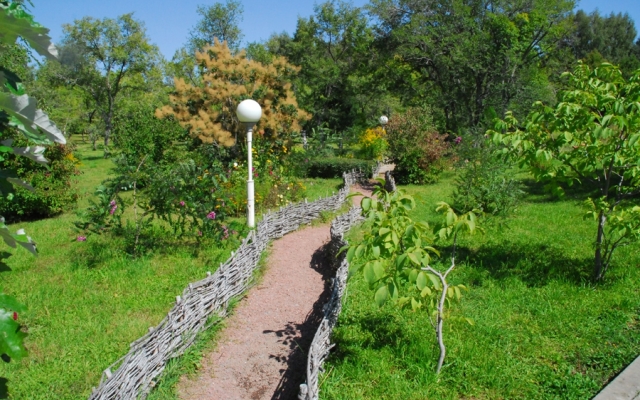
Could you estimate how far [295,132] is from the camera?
53.2ft

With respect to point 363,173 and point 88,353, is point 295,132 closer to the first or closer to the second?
point 363,173

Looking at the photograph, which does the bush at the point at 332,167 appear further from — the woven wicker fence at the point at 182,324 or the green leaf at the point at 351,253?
the green leaf at the point at 351,253

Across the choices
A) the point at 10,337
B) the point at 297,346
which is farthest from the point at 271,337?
the point at 10,337

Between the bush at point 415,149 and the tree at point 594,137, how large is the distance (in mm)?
9576

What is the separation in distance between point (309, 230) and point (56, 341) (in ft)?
19.0

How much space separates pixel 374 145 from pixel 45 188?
45.2ft

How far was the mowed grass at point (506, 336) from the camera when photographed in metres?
4.20

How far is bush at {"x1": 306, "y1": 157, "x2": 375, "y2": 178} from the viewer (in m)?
17.7

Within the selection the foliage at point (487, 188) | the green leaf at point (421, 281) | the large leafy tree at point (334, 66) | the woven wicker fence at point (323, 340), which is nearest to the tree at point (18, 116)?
the woven wicker fence at point (323, 340)

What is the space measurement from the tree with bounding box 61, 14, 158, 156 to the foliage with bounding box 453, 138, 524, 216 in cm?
2511

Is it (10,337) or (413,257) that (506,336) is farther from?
(10,337)

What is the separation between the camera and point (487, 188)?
398 inches

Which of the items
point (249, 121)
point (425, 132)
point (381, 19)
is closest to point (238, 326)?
point (249, 121)

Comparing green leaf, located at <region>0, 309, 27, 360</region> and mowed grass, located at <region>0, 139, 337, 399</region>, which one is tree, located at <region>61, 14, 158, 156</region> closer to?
mowed grass, located at <region>0, 139, 337, 399</region>
